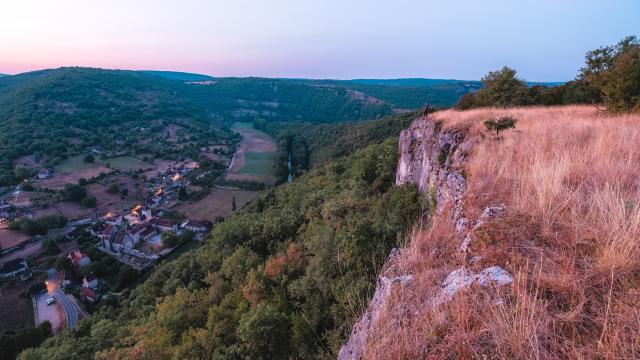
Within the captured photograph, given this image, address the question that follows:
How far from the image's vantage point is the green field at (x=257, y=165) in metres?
77.6

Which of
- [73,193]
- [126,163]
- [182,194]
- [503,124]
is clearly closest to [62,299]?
[182,194]

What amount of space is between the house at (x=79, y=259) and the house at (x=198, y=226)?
40.6 feet

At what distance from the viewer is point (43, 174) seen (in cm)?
6362

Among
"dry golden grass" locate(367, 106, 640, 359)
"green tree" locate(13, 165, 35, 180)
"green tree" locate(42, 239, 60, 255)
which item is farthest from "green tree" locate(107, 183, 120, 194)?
"dry golden grass" locate(367, 106, 640, 359)

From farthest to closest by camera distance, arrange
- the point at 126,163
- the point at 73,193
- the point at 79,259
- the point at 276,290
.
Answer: the point at 126,163, the point at 73,193, the point at 79,259, the point at 276,290

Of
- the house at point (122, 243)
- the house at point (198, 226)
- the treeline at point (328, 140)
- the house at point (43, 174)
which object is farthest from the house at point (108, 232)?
the house at point (43, 174)

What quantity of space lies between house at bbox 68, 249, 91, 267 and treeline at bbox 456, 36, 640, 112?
44.9 metres

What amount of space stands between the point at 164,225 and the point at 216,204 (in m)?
11.6

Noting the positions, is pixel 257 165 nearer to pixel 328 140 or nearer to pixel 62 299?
pixel 328 140

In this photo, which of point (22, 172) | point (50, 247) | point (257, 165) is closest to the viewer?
point (50, 247)

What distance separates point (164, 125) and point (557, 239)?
433ft

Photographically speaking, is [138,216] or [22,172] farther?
[22,172]

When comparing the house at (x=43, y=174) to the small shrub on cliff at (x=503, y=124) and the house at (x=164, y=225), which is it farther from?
the small shrub on cliff at (x=503, y=124)

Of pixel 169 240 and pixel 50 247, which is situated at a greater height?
pixel 169 240
